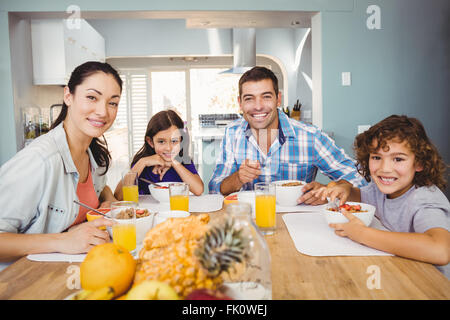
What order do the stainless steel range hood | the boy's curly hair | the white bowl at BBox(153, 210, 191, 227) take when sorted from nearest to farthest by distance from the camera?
the white bowl at BBox(153, 210, 191, 227) → the boy's curly hair → the stainless steel range hood

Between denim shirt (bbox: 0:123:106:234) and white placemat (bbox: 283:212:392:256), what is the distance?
0.76m

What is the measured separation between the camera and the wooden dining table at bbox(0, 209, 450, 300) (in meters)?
0.72

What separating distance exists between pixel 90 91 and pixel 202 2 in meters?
2.08

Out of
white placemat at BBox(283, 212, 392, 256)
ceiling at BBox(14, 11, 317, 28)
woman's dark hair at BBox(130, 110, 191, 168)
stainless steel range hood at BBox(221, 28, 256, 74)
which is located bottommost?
white placemat at BBox(283, 212, 392, 256)

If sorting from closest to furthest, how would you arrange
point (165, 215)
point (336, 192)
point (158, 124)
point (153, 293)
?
point (153, 293), point (165, 215), point (336, 192), point (158, 124)

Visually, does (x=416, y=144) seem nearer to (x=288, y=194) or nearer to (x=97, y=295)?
(x=288, y=194)

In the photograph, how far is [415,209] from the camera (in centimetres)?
113

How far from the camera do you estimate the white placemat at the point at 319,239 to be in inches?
37.4

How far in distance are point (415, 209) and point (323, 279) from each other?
1.73 feet

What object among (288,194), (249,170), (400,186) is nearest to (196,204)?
(249,170)

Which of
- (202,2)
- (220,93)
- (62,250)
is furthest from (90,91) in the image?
(220,93)

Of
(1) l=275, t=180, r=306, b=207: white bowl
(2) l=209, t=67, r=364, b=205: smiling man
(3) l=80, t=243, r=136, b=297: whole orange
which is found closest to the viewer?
(3) l=80, t=243, r=136, b=297: whole orange

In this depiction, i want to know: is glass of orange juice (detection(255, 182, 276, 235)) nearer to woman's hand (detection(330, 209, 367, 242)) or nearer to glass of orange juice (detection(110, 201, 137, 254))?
woman's hand (detection(330, 209, 367, 242))

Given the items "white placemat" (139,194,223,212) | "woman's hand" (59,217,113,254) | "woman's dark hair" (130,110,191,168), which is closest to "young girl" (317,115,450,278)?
"white placemat" (139,194,223,212)
